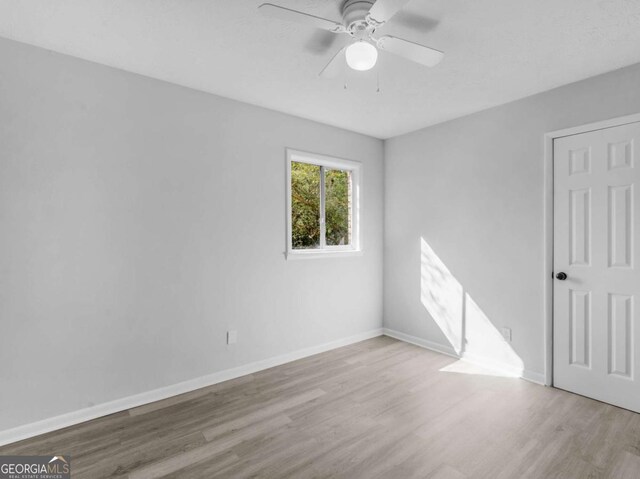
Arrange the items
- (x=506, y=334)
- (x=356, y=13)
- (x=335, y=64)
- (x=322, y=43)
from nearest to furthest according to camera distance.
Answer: (x=356, y=13) < (x=335, y=64) < (x=322, y=43) < (x=506, y=334)

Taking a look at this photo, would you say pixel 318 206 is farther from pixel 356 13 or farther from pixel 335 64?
pixel 356 13

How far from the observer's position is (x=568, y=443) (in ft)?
6.68

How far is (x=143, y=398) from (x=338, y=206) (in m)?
2.70

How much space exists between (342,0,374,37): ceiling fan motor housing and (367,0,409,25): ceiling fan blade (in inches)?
3.6

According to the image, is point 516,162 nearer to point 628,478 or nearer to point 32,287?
point 628,478

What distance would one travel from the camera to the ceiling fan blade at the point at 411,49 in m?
1.79

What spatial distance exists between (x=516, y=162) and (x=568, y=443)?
7.26 feet

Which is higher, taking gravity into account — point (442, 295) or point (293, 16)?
point (293, 16)

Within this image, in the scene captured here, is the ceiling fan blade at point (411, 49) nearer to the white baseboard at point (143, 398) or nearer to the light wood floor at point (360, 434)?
the light wood floor at point (360, 434)

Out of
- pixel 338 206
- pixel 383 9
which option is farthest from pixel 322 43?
pixel 338 206

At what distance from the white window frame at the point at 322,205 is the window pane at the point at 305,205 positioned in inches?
2.3

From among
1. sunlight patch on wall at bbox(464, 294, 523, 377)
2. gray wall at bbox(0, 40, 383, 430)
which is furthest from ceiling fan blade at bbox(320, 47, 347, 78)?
sunlight patch on wall at bbox(464, 294, 523, 377)
